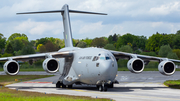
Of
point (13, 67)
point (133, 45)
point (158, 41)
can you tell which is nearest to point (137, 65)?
point (13, 67)

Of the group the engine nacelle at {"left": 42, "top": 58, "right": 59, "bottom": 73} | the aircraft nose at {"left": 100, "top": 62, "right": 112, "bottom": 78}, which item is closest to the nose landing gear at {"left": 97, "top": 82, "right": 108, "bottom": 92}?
the aircraft nose at {"left": 100, "top": 62, "right": 112, "bottom": 78}

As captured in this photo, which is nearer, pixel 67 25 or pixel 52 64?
pixel 52 64

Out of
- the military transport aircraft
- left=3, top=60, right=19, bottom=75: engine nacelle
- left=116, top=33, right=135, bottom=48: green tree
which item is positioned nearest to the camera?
the military transport aircraft

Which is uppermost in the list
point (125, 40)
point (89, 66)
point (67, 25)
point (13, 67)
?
point (125, 40)

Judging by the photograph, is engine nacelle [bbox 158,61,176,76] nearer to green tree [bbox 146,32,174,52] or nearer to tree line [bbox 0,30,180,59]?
tree line [bbox 0,30,180,59]

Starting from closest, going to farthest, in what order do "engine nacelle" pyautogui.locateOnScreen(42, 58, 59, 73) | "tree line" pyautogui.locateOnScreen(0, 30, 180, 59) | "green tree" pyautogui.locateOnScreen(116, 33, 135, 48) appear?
1. "engine nacelle" pyautogui.locateOnScreen(42, 58, 59, 73)
2. "tree line" pyautogui.locateOnScreen(0, 30, 180, 59)
3. "green tree" pyautogui.locateOnScreen(116, 33, 135, 48)

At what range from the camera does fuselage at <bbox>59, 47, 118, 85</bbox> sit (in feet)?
65.7

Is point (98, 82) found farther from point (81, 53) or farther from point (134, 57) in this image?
point (134, 57)

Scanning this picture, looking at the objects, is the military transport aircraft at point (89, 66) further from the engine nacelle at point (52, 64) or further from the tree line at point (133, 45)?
the tree line at point (133, 45)

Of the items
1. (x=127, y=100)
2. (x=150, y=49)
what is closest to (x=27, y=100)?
(x=127, y=100)

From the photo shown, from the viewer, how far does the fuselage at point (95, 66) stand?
65.7 ft

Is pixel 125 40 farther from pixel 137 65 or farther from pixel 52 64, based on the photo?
pixel 52 64

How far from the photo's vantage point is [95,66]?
20.5 m

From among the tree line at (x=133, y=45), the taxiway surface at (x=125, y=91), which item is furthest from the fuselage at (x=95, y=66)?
the tree line at (x=133, y=45)
